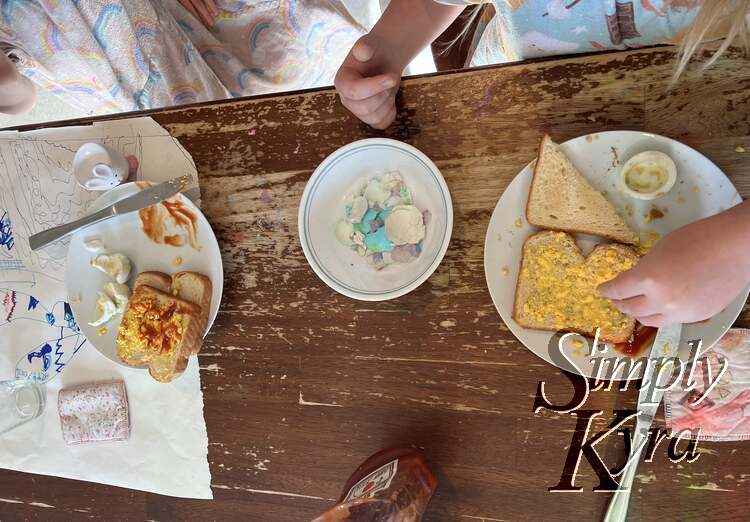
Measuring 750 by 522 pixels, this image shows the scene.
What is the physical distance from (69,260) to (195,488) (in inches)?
19.7

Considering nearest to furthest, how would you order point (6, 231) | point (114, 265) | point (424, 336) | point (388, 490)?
point (388, 490)
point (424, 336)
point (114, 265)
point (6, 231)

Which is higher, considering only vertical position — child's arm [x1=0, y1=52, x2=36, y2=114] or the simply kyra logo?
child's arm [x1=0, y1=52, x2=36, y2=114]

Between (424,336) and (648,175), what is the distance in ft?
1.40

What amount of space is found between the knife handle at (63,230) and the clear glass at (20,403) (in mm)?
300

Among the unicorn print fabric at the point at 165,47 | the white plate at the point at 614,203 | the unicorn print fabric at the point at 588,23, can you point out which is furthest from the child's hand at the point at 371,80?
the unicorn print fabric at the point at 165,47

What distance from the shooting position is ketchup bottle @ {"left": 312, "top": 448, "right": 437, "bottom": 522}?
701 millimetres

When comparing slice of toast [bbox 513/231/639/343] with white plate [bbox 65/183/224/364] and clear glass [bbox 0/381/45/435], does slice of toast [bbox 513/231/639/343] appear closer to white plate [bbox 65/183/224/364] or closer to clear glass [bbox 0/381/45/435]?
white plate [bbox 65/183/224/364]

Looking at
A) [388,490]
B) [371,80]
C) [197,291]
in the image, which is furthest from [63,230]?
[388,490]

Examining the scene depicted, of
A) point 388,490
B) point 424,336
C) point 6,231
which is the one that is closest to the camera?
point 388,490

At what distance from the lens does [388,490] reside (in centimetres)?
74

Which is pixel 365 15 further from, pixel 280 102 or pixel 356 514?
pixel 356 514

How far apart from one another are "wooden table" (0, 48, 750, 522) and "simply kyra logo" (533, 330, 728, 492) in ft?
0.05

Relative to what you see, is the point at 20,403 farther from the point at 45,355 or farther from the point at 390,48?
the point at 390,48

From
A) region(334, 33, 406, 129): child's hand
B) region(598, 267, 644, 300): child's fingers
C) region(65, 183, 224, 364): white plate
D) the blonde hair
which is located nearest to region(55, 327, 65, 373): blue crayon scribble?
region(65, 183, 224, 364): white plate
